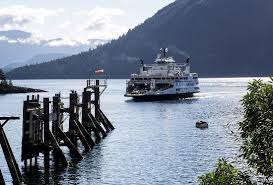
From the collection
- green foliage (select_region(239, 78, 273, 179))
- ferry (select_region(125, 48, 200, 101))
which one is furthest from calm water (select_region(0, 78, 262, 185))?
ferry (select_region(125, 48, 200, 101))

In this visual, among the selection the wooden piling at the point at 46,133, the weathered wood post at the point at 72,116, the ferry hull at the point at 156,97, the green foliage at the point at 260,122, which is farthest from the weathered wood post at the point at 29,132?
the ferry hull at the point at 156,97

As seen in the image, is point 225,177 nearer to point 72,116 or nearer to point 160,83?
point 72,116

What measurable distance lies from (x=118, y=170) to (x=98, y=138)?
19.7 m

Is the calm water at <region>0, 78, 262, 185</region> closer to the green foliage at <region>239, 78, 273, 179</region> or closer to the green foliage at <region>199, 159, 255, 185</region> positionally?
the green foliage at <region>239, 78, 273, 179</region>

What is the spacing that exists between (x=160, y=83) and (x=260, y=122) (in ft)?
479

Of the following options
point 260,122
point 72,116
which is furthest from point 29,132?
point 260,122

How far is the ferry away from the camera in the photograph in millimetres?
156750

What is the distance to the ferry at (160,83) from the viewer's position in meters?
157

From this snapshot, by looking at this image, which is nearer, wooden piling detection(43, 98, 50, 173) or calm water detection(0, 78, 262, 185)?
wooden piling detection(43, 98, 50, 173)

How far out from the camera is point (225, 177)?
14.8 metres

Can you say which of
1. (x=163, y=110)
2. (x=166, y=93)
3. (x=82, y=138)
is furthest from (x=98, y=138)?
(x=166, y=93)

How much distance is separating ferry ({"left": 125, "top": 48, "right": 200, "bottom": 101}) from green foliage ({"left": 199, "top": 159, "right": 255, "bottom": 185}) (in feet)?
453

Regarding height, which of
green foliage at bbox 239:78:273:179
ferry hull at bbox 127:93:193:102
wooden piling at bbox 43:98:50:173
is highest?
green foliage at bbox 239:78:273:179

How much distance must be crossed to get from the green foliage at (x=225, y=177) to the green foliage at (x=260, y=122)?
57 centimetres
